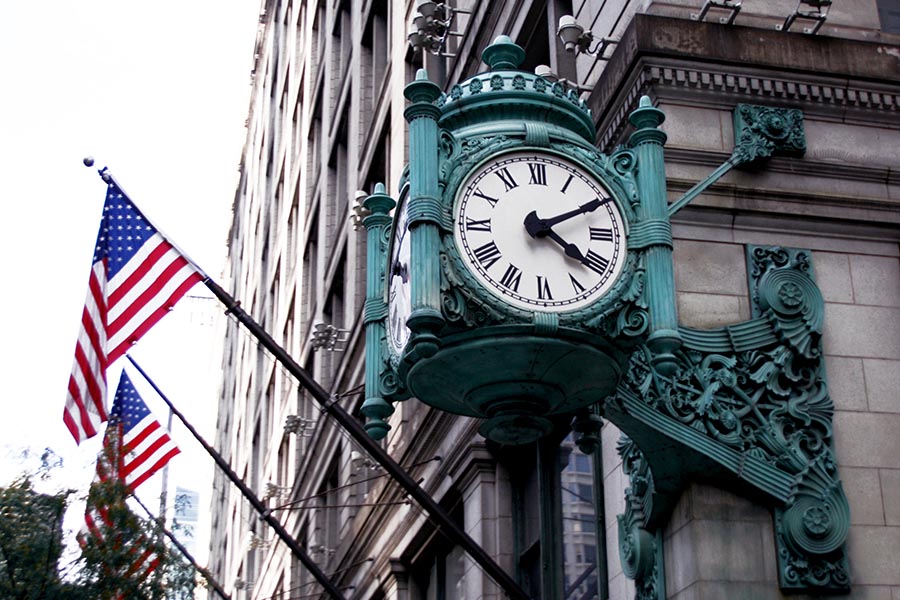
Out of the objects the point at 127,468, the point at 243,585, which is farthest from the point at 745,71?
the point at 243,585

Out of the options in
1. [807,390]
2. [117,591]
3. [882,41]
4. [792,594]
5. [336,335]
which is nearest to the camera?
[792,594]

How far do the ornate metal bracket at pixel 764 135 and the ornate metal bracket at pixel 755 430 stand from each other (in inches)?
40.7

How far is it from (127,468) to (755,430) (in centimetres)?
1177

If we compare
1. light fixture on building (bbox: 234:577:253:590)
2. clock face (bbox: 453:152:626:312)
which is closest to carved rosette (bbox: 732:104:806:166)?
clock face (bbox: 453:152:626:312)

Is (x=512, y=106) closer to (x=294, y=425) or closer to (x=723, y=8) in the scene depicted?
(x=723, y=8)

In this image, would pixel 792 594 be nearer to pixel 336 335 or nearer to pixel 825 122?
pixel 825 122

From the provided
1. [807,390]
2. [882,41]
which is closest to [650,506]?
Answer: [807,390]

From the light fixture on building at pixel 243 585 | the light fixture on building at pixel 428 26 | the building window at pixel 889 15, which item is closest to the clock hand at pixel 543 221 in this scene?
the building window at pixel 889 15

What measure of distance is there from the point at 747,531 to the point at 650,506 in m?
0.81

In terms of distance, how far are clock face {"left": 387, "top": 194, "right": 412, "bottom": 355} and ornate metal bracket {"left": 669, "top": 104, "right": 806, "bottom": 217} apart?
3262 millimetres

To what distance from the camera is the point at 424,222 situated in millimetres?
8375

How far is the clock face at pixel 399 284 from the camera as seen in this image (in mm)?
8930

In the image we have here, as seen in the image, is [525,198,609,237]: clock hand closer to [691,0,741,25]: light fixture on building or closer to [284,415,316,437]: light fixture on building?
[691,0,741,25]: light fixture on building

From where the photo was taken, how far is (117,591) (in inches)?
745
